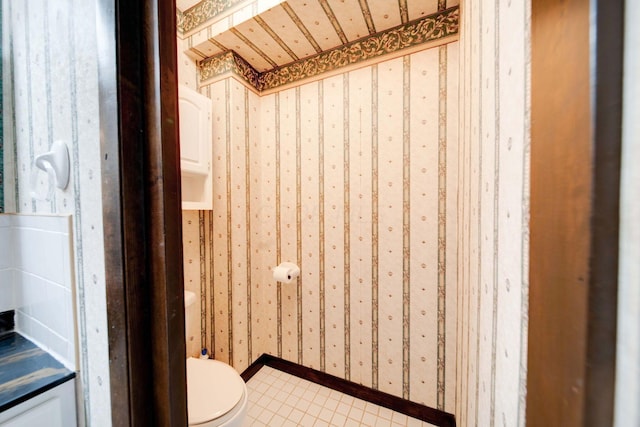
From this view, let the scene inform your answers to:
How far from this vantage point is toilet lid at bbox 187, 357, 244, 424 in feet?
3.11

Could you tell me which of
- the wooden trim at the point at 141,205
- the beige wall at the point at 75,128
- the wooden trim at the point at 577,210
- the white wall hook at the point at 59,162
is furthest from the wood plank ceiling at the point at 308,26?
the wooden trim at the point at 577,210

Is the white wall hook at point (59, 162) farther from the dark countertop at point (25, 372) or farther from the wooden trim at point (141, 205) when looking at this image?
the dark countertop at point (25, 372)

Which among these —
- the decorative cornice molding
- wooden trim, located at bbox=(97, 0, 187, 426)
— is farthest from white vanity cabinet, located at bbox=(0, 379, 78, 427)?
the decorative cornice molding

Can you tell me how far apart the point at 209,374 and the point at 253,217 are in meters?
0.97

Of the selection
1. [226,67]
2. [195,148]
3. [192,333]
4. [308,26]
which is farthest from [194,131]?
[192,333]

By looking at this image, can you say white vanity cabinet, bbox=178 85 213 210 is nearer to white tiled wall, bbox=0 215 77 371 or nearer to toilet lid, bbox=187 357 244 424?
white tiled wall, bbox=0 215 77 371

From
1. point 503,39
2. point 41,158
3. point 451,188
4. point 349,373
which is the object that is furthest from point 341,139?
point 349,373

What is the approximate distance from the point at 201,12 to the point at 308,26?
0.69 metres

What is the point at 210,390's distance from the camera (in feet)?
3.51

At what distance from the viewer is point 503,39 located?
0.44 meters

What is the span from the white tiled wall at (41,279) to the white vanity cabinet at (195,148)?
1.79 feet

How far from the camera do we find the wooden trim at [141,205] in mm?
469

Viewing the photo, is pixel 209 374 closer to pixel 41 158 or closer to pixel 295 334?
pixel 295 334

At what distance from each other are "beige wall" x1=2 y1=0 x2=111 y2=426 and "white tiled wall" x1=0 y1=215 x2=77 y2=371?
45 mm
